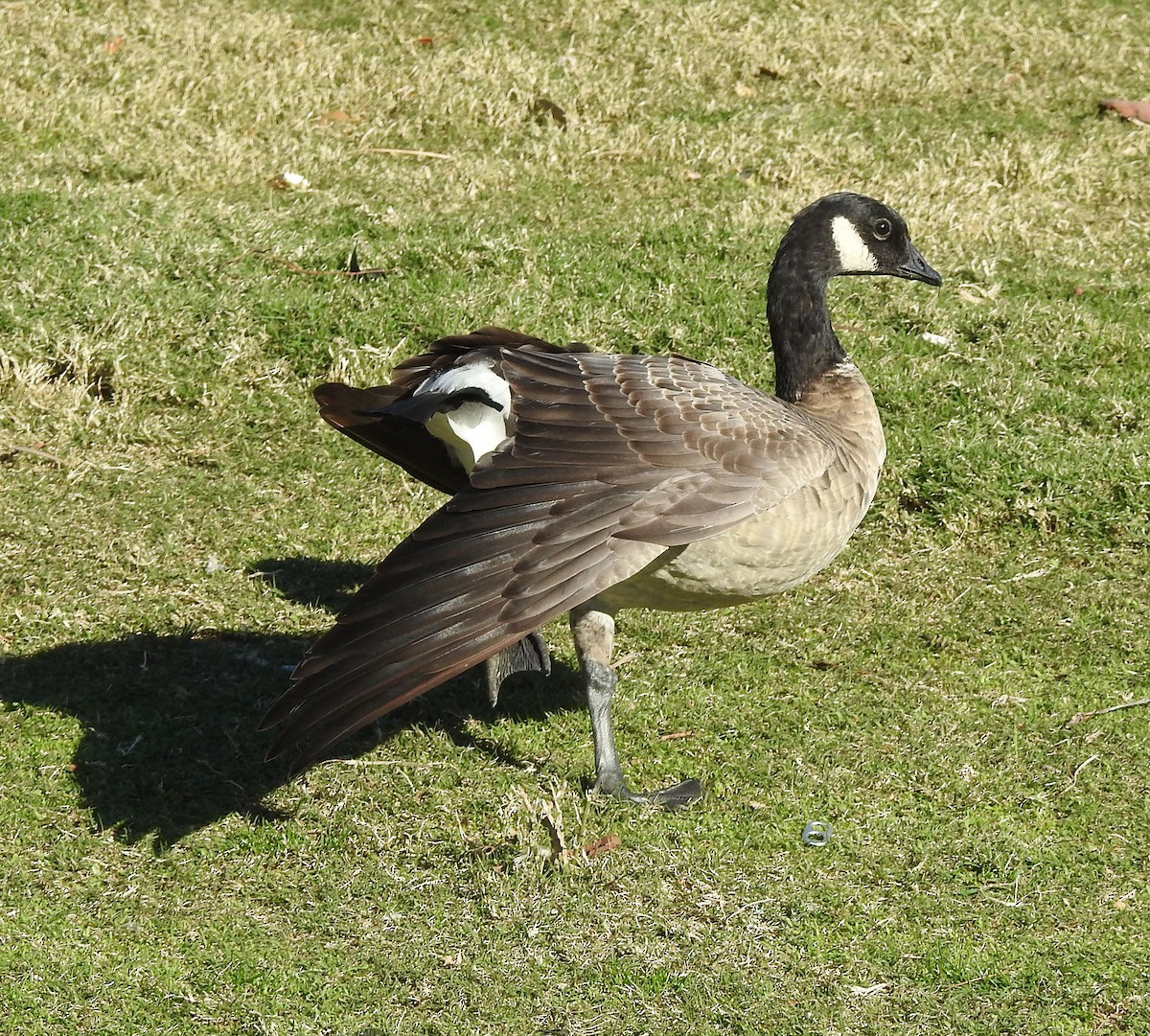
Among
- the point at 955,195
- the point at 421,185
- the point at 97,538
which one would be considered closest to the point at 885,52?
→ the point at 955,195

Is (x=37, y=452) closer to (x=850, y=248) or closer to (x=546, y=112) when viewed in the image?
(x=850, y=248)

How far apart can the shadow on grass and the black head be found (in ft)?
5.96

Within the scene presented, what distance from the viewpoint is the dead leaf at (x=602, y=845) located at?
14.5ft

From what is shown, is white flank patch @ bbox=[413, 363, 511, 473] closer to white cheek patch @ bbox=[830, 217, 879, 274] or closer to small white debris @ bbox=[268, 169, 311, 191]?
white cheek patch @ bbox=[830, 217, 879, 274]

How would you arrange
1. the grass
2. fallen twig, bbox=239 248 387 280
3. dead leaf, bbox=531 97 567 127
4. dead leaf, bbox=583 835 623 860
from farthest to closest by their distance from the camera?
1. dead leaf, bbox=531 97 567 127
2. fallen twig, bbox=239 248 387 280
3. dead leaf, bbox=583 835 623 860
4. the grass

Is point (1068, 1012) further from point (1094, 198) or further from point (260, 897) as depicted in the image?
point (1094, 198)

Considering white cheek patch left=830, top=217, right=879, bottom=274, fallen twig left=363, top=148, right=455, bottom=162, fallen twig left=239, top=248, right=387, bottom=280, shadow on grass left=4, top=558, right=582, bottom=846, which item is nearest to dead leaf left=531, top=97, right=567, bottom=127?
fallen twig left=363, top=148, right=455, bottom=162

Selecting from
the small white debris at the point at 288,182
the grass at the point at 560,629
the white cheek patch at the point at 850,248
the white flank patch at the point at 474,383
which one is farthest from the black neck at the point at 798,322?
the small white debris at the point at 288,182

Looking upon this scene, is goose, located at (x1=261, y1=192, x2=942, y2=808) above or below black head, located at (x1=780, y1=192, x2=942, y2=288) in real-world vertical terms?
below

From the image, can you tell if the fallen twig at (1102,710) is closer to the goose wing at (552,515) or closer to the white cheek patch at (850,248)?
the goose wing at (552,515)

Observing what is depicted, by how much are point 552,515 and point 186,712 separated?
5.52 ft

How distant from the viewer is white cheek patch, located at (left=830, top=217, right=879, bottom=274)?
17.2 ft

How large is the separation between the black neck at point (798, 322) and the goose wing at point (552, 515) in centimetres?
61

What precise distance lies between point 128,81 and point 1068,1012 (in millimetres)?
7919
